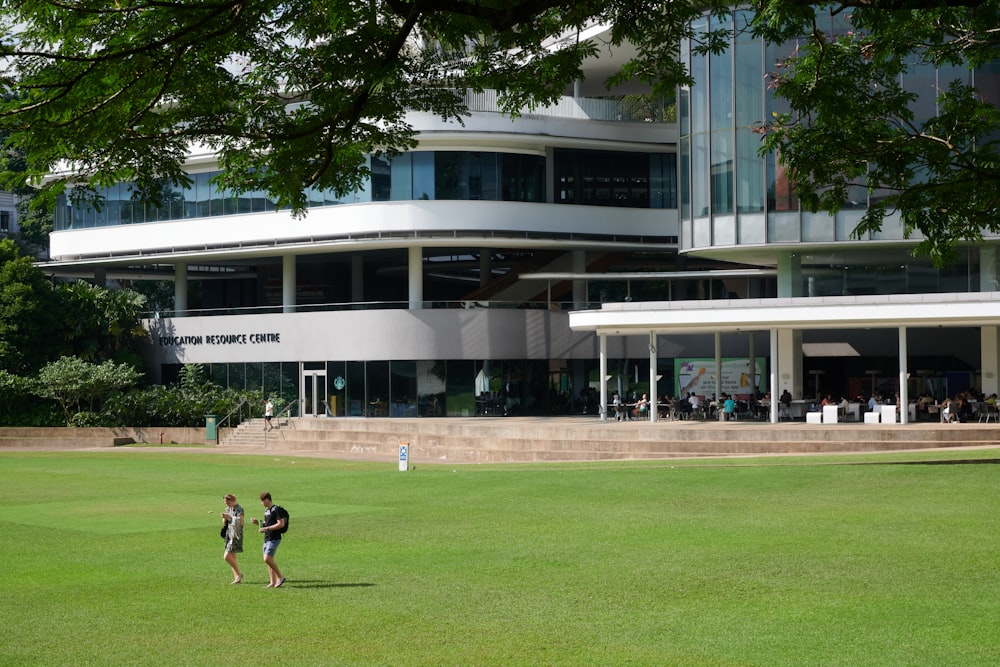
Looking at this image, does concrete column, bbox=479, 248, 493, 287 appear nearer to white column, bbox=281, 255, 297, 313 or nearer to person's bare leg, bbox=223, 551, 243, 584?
white column, bbox=281, 255, 297, 313

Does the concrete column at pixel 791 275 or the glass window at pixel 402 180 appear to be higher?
the glass window at pixel 402 180

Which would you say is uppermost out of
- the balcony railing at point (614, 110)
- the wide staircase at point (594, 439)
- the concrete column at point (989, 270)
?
the balcony railing at point (614, 110)

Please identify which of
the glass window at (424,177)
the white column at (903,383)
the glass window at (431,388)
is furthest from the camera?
the glass window at (431,388)

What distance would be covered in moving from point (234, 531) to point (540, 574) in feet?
14.4

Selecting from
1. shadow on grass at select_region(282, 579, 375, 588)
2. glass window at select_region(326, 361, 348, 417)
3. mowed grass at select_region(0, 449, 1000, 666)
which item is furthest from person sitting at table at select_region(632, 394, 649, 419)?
shadow on grass at select_region(282, 579, 375, 588)

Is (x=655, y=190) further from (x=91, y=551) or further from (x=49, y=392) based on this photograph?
(x=91, y=551)

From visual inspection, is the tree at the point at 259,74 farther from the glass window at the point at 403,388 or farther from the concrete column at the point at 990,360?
the glass window at the point at 403,388

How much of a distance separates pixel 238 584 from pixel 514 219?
129 feet

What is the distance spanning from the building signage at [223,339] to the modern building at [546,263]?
0.32 feet

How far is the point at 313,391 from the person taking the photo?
58406 mm

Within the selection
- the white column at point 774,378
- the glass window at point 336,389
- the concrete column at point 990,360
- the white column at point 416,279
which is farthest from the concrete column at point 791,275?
the glass window at point 336,389

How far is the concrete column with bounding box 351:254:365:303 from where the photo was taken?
2443 inches

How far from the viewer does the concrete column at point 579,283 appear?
190 ft

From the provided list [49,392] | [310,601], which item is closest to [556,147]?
[49,392]
